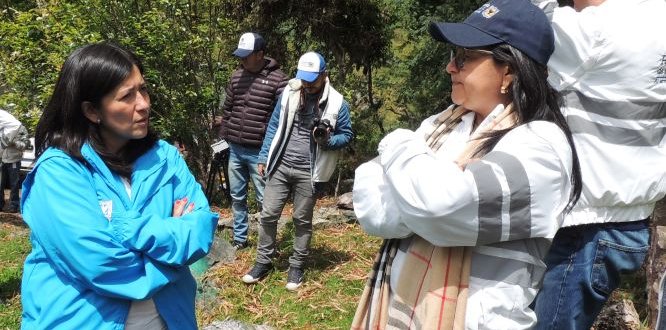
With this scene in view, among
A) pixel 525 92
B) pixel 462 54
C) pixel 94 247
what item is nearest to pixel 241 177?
pixel 94 247

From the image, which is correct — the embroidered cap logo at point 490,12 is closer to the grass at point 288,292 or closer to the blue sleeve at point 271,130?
the grass at point 288,292

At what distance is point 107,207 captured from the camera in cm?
208

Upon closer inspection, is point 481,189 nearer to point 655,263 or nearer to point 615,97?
point 615,97

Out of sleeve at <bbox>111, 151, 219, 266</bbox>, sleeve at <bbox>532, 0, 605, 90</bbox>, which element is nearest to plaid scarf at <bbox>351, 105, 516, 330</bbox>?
sleeve at <bbox>532, 0, 605, 90</bbox>

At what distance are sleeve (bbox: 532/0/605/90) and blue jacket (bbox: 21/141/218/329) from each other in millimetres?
1476

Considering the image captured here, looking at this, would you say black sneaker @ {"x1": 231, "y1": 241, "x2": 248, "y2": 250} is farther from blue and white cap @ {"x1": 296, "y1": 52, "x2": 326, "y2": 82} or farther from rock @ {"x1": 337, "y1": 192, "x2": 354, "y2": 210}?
blue and white cap @ {"x1": 296, "y1": 52, "x2": 326, "y2": 82}

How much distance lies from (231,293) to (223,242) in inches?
40.5

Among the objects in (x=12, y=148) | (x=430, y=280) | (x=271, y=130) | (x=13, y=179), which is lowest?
(x=13, y=179)

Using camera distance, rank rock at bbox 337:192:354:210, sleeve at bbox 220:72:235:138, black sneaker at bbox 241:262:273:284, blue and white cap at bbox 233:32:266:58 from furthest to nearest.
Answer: rock at bbox 337:192:354:210
sleeve at bbox 220:72:235:138
blue and white cap at bbox 233:32:266:58
black sneaker at bbox 241:262:273:284

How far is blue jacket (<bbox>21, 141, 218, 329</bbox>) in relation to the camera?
1970mm

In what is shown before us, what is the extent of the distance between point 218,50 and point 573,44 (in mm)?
6716

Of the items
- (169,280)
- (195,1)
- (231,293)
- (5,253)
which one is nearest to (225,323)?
(231,293)

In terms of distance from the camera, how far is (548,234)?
4.99 feet

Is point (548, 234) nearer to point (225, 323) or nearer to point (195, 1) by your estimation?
point (225, 323)
